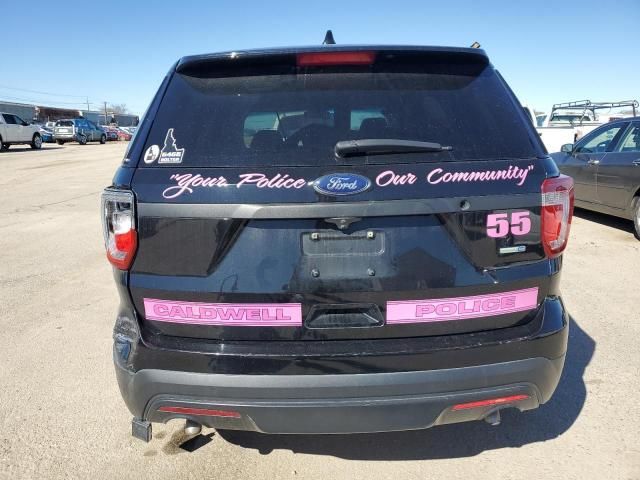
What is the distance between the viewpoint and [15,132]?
28.4 metres

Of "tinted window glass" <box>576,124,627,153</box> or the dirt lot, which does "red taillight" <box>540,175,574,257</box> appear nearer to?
the dirt lot

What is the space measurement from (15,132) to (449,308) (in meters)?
32.9

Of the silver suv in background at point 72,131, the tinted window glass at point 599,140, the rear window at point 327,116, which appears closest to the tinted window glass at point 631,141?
the tinted window glass at point 599,140

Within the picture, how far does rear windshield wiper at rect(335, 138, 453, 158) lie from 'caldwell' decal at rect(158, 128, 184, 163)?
2.14ft

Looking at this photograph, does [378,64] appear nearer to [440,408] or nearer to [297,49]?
[297,49]

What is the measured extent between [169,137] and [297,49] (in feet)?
2.24

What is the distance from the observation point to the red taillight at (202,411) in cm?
197

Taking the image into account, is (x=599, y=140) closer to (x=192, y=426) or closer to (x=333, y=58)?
(x=333, y=58)

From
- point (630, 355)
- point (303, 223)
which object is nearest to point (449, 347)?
point (303, 223)

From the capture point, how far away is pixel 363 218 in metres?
1.88

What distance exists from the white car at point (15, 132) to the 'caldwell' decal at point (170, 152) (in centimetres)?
3069

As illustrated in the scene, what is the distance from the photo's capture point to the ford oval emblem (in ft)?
6.13

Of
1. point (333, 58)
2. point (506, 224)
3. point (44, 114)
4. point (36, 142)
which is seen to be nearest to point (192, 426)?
point (506, 224)

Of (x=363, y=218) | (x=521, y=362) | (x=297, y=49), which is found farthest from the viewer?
(x=297, y=49)
